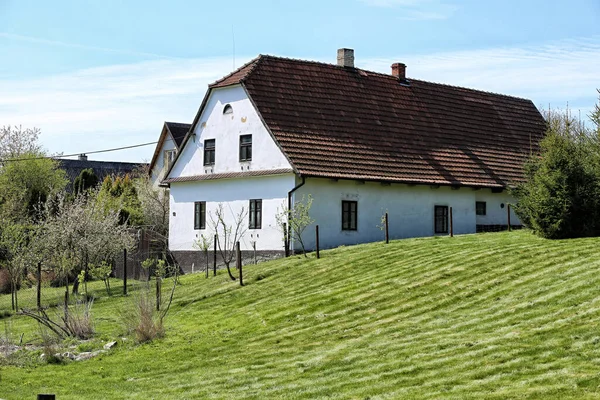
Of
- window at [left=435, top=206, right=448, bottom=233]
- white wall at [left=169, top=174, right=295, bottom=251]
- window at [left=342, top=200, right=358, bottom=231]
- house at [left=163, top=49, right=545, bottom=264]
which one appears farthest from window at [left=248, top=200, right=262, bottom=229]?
window at [left=435, top=206, right=448, bottom=233]

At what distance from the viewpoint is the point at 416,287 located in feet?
74.6

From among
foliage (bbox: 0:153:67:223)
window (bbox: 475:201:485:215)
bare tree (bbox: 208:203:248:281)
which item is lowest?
bare tree (bbox: 208:203:248:281)

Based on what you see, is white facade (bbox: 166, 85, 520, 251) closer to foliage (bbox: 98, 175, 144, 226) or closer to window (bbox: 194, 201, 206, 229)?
window (bbox: 194, 201, 206, 229)

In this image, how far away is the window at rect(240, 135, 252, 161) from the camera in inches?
1465

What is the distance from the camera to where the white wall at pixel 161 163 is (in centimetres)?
5588

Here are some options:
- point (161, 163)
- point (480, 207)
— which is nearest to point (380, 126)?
point (480, 207)

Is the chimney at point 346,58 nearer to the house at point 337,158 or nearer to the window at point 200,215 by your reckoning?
the house at point 337,158

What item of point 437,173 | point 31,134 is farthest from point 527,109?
point 31,134

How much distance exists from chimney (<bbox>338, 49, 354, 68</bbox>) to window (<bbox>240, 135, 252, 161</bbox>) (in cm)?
652

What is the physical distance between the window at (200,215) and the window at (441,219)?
32.7 ft

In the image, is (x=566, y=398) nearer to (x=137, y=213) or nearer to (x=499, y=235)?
(x=499, y=235)

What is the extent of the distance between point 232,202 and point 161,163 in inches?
793

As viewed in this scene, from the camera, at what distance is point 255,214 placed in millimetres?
36781

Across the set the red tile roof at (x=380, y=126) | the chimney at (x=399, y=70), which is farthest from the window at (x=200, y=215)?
the chimney at (x=399, y=70)
